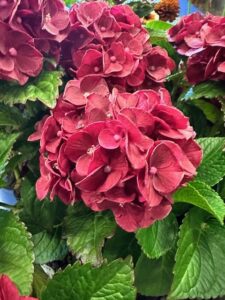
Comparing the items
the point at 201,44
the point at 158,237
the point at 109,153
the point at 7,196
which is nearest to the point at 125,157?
the point at 109,153

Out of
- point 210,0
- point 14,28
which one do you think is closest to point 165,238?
point 14,28

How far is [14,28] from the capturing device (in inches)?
22.1

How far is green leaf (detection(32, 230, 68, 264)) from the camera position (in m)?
0.63

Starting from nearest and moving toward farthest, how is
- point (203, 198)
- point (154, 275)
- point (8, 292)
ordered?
1. point (8, 292)
2. point (203, 198)
3. point (154, 275)

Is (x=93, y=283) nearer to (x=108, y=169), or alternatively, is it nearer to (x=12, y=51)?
(x=108, y=169)

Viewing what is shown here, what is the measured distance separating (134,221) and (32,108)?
23 cm

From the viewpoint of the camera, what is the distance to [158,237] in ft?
1.88

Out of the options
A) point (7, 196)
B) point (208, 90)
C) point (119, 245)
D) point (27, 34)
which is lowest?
point (7, 196)

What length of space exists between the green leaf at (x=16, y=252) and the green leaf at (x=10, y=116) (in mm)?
108

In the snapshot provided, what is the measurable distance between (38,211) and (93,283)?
0.19 metres

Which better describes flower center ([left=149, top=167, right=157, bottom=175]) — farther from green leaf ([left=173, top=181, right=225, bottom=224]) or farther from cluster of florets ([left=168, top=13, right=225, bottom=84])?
cluster of florets ([left=168, top=13, right=225, bottom=84])

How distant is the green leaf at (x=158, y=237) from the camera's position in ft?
1.83

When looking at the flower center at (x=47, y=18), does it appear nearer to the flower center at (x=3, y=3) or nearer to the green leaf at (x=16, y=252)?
the flower center at (x=3, y=3)

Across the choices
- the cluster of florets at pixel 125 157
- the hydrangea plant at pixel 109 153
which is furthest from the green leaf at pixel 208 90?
the cluster of florets at pixel 125 157
